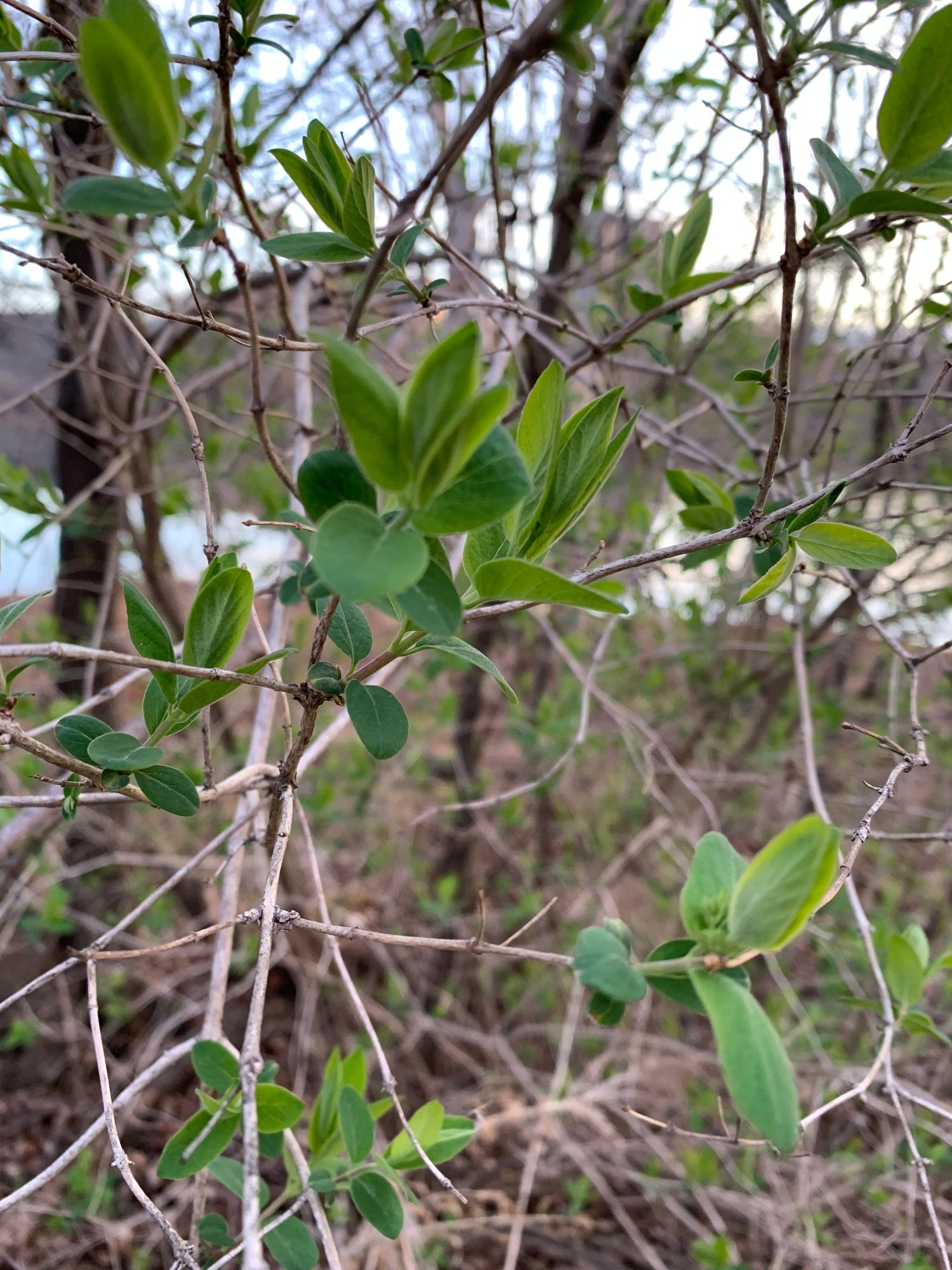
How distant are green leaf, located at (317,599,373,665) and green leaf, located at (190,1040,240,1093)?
30 cm

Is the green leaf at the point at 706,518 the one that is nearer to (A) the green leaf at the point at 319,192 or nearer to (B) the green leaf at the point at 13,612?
(A) the green leaf at the point at 319,192

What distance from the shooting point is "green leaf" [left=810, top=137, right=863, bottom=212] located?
48cm

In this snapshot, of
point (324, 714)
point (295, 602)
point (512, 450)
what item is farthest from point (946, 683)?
point (512, 450)

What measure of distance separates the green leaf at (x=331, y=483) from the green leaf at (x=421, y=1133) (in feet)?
1.65

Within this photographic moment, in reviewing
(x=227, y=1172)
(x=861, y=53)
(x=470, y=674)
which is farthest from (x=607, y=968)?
(x=470, y=674)

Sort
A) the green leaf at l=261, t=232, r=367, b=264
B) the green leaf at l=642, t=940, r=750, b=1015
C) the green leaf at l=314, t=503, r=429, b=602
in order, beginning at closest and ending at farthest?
1. the green leaf at l=314, t=503, r=429, b=602
2. the green leaf at l=642, t=940, r=750, b=1015
3. the green leaf at l=261, t=232, r=367, b=264

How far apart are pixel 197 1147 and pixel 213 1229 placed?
14cm

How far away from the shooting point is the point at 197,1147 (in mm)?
511

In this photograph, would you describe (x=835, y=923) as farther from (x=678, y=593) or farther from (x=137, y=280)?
(x=137, y=280)

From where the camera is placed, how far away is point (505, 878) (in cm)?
227

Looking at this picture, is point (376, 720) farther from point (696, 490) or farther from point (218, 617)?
point (696, 490)

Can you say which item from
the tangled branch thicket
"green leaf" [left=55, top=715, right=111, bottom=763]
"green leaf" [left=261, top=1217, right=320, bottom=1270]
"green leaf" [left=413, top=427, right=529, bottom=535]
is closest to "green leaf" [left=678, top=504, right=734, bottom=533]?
the tangled branch thicket

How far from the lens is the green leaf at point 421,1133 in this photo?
62cm

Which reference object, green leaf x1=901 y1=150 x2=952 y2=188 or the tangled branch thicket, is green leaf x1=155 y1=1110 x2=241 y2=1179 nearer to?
the tangled branch thicket
